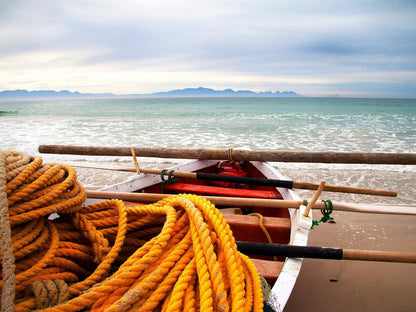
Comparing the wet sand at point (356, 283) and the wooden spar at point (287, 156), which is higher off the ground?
the wooden spar at point (287, 156)

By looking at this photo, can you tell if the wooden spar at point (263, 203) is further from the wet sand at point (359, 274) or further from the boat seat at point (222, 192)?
the wet sand at point (359, 274)

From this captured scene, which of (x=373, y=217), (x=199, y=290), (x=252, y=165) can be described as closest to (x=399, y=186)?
(x=373, y=217)

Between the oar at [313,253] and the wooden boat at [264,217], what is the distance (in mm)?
54

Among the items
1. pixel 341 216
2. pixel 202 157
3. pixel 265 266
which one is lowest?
pixel 341 216

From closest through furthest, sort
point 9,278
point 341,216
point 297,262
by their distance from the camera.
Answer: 1. point 9,278
2. point 297,262
3. point 341,216

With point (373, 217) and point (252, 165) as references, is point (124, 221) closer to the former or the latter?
point (252, 165)

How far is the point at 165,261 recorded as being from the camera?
91 centimetres

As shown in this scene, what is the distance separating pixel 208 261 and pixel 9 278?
603mm

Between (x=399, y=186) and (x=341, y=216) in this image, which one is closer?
(x=341, y=216)

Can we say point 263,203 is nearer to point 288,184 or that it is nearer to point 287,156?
point 288,184

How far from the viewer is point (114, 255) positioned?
3.32ft

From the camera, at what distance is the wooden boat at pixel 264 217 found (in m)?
1.23

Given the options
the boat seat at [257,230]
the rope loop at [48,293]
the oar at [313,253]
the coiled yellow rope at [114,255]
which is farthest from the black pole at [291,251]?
the rope loop at [48,293]

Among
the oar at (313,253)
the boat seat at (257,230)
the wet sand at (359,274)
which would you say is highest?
the oar at (313,253)
